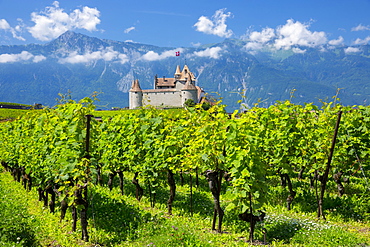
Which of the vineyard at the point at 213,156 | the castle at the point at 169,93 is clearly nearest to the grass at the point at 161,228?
the vineyard at the point at 213,156

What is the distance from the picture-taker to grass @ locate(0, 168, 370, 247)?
963cm

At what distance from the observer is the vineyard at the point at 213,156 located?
10.1 metres

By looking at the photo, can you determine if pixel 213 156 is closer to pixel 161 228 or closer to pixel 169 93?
pixel 161 228

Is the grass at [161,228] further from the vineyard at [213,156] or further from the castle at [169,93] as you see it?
the castle at [169,93]

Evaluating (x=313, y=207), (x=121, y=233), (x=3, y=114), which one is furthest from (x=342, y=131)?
(x=3, y=114)

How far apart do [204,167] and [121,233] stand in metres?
3.72

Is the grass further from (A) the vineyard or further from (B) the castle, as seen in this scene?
(B) the castle

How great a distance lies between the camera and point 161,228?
10.7 metres

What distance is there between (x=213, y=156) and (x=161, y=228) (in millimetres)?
3138

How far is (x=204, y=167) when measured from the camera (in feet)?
36.9

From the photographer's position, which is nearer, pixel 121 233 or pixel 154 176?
pixel 121 233

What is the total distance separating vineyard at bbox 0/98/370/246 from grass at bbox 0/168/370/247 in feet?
0.63

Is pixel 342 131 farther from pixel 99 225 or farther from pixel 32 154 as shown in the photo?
pixel 32 154

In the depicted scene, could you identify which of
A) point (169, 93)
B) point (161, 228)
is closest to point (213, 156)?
point (161, 228)
